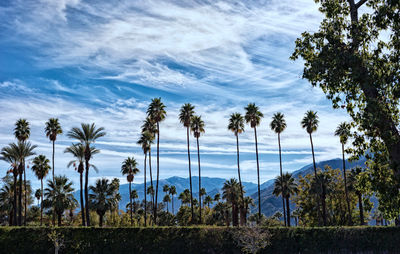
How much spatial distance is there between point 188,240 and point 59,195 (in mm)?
33908

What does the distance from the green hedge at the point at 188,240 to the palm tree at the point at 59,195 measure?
2968 cm

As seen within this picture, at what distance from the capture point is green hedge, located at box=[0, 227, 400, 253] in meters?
33.1

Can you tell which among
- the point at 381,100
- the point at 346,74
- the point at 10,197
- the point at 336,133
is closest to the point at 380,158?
the point at 381,100

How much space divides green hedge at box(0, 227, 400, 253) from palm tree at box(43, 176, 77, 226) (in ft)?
97.4

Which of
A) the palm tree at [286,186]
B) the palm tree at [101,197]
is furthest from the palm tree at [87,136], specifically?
the palm tree at [286,186]

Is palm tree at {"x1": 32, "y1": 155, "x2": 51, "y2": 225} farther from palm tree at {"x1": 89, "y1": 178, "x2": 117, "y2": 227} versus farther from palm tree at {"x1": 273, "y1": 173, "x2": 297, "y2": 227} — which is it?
palm tree at {"x1": 273, "y1": 173, "x2": 297, "y2": 227}

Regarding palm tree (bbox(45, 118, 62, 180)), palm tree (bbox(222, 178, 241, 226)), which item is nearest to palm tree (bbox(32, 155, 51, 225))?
palm tree (bbox(45, 118, 62, 180))

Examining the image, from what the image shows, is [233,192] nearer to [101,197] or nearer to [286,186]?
[286,186]

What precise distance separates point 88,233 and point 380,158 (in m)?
28.6

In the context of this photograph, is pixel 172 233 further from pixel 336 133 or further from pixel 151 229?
pixel 336 133

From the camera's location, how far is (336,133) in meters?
79.4

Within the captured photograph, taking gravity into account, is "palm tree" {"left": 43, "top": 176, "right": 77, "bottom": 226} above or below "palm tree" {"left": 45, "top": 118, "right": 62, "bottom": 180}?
below

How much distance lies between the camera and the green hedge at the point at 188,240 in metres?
33.1

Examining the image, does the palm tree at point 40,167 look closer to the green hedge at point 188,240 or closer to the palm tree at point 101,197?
the palm tree at point 101,197
